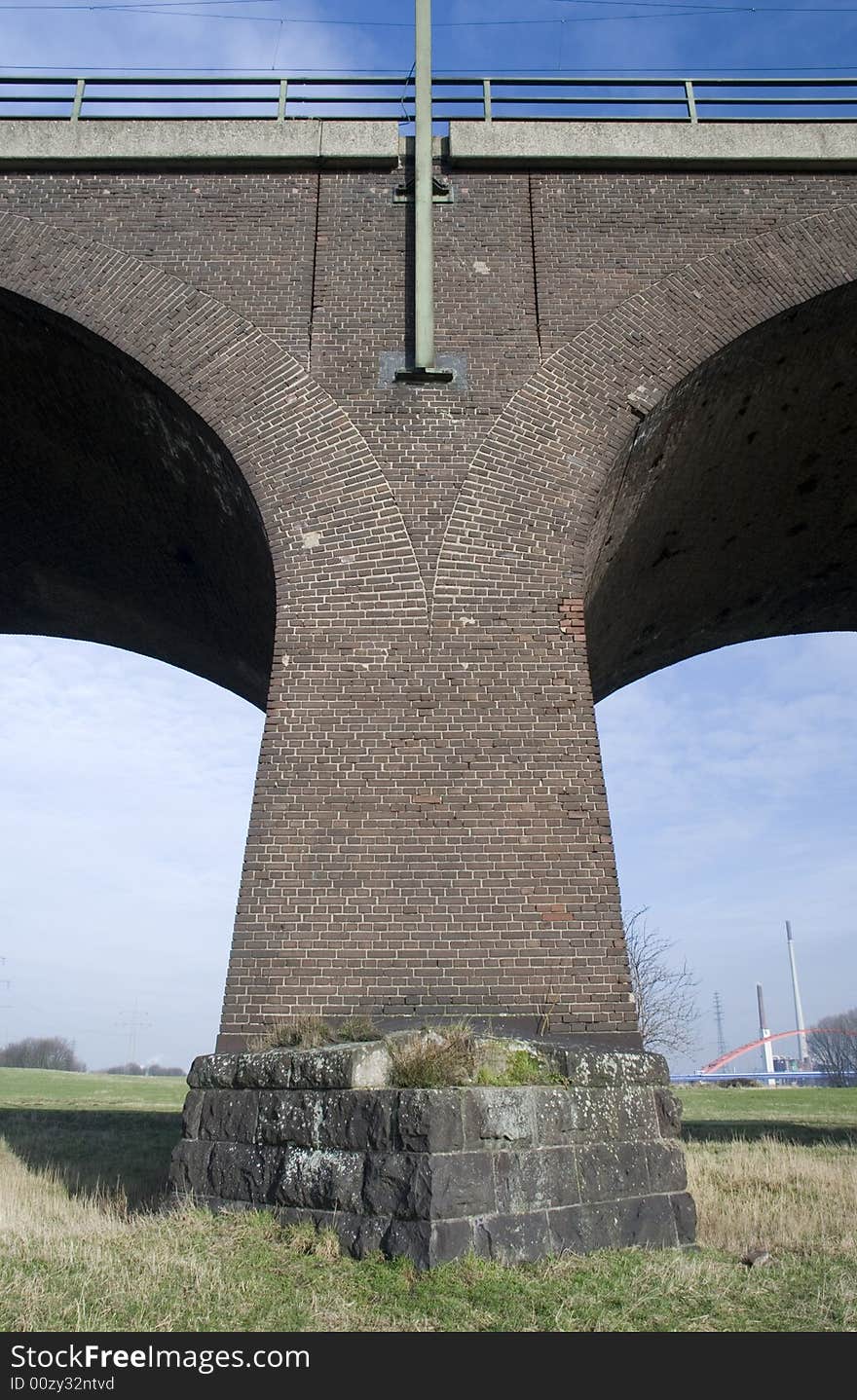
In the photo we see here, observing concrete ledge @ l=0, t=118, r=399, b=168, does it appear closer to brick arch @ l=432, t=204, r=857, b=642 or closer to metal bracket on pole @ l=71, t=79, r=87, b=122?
metal bracket on pole @ l=71, t=79, r=87, b=122

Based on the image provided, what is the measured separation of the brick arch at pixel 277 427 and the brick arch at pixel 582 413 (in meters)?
0.51

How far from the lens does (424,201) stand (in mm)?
8703

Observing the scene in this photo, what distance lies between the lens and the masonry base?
15.4 ft

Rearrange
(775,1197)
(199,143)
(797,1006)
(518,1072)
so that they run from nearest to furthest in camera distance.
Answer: (518,1072), (775,1197), (199,143), (797,1006)

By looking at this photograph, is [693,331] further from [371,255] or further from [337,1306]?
[337,1306]

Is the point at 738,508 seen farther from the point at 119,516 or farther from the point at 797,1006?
the point at 797,1006

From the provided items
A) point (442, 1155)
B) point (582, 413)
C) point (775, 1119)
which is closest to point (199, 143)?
point (582, 413)

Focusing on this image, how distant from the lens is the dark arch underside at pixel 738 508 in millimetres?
8695

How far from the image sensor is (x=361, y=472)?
780 cm

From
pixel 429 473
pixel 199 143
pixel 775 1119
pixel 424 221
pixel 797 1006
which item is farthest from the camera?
pixel 797 1006

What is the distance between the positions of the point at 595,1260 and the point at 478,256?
295 inches

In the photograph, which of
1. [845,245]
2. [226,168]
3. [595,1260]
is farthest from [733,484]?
[595,1260]

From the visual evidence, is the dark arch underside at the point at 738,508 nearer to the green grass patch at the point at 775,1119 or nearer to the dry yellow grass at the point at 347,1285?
the dry yellow grass at the point at 347,1285

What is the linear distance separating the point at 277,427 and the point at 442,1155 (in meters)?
5.45
